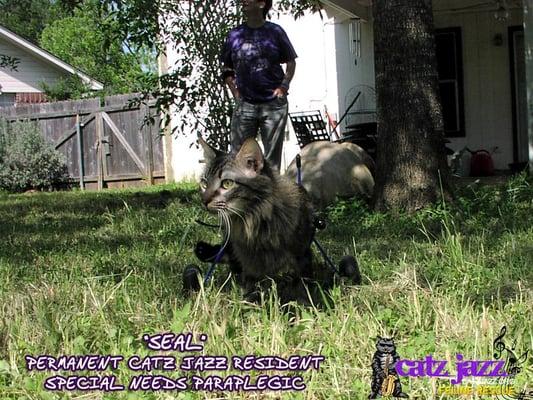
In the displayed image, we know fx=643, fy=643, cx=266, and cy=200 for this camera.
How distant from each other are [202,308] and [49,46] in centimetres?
4032

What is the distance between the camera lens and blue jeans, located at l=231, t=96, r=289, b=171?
18.4 feet

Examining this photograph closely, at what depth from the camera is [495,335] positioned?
2611 mm

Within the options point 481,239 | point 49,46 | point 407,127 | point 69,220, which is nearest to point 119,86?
point 49,46

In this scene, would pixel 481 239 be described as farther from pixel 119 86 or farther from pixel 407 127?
pixel 119 86

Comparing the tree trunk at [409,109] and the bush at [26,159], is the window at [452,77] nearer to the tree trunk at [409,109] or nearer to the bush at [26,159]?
the tree trunk at [409,109]

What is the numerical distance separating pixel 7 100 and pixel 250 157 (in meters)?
22.0

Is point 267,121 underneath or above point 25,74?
underneath

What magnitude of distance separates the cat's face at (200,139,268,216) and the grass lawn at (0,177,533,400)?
18.0 inches

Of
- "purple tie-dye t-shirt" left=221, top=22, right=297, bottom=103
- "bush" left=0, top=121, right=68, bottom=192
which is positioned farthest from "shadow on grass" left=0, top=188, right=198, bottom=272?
"bush" left=0, top=121, right=68, bottom=192

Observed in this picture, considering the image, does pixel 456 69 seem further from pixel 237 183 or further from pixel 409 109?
pixel 237 183

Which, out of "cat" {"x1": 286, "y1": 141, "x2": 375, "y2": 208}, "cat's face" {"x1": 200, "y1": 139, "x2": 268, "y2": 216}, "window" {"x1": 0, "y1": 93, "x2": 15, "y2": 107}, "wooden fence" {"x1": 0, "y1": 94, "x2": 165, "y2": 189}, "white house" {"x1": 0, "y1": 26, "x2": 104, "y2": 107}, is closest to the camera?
"cat's face" {"x1": 200, "y1": 139, "x2": 268, "y2": 216}

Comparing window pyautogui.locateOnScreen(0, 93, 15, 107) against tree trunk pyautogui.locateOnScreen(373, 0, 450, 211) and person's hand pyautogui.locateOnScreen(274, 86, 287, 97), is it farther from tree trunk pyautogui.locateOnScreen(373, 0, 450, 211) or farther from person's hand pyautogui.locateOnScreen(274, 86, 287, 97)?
person's hand pyautogui.locateOnScreen(274, 86, 287, 97)

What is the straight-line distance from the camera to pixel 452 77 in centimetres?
1263

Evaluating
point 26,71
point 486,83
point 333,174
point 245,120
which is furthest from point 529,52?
point 26,71
